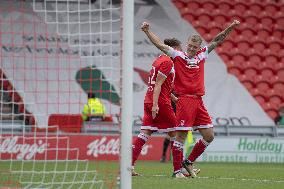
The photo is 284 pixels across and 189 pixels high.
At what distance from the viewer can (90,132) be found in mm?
19375

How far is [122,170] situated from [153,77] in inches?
163

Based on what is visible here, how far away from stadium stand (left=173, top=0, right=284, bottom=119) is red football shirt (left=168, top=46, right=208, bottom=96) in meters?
13.2

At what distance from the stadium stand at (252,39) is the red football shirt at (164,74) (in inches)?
505

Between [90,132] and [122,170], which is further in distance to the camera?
[90,132]

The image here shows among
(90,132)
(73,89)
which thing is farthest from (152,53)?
(90,132)

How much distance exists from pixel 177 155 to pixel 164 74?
115cm

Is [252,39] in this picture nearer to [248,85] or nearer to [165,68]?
[248,85]

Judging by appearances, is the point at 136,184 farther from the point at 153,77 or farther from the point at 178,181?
the point at 153,77

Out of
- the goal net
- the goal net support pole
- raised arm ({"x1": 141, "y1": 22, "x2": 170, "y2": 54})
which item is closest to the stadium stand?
the goal net

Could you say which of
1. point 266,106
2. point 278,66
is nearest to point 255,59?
point 278,66

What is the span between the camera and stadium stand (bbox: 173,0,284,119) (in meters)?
24.8

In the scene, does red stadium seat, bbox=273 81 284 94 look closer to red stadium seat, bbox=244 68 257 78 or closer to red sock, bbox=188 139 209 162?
red stadium seat, bbox=244 68 257 78

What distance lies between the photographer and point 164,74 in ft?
37.2

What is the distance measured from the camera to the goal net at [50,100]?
14.7 metres
